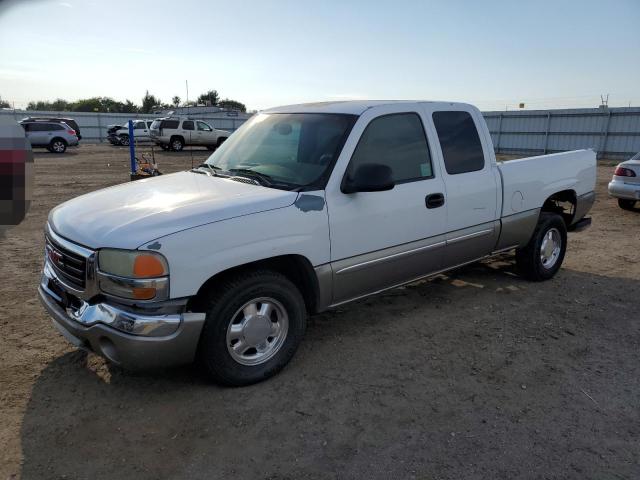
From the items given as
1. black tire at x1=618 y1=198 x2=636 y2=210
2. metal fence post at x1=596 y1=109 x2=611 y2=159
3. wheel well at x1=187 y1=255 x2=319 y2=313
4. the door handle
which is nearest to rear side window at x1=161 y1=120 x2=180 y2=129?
metal fence post at x1=596 y1=109 x2=611 y2=159

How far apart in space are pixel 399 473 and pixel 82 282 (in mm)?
2204

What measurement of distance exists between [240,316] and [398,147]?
195 cm

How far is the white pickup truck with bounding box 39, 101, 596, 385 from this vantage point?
305 centimetres

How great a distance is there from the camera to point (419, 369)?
3.79 meters

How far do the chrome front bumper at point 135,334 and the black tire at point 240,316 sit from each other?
10 centimetres

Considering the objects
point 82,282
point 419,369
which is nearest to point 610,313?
point 419,369

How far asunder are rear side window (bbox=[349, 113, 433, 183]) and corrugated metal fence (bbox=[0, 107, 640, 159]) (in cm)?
2386

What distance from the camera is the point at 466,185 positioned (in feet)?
15.3

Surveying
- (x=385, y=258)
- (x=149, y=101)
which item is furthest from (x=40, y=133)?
(x=149, y=101)

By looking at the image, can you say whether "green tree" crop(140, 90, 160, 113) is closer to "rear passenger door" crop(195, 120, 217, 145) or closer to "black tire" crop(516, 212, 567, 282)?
"rear passenger door" crop(195, 120, 217, 145)

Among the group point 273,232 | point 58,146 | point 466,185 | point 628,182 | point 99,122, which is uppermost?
point 99,122

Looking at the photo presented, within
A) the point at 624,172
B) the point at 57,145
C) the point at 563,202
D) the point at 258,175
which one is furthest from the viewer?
the point at 57,145

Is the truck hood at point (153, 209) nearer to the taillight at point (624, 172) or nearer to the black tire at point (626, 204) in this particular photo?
the taillight at point (624, 172)

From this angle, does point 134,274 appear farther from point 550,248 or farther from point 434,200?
point 550,248
